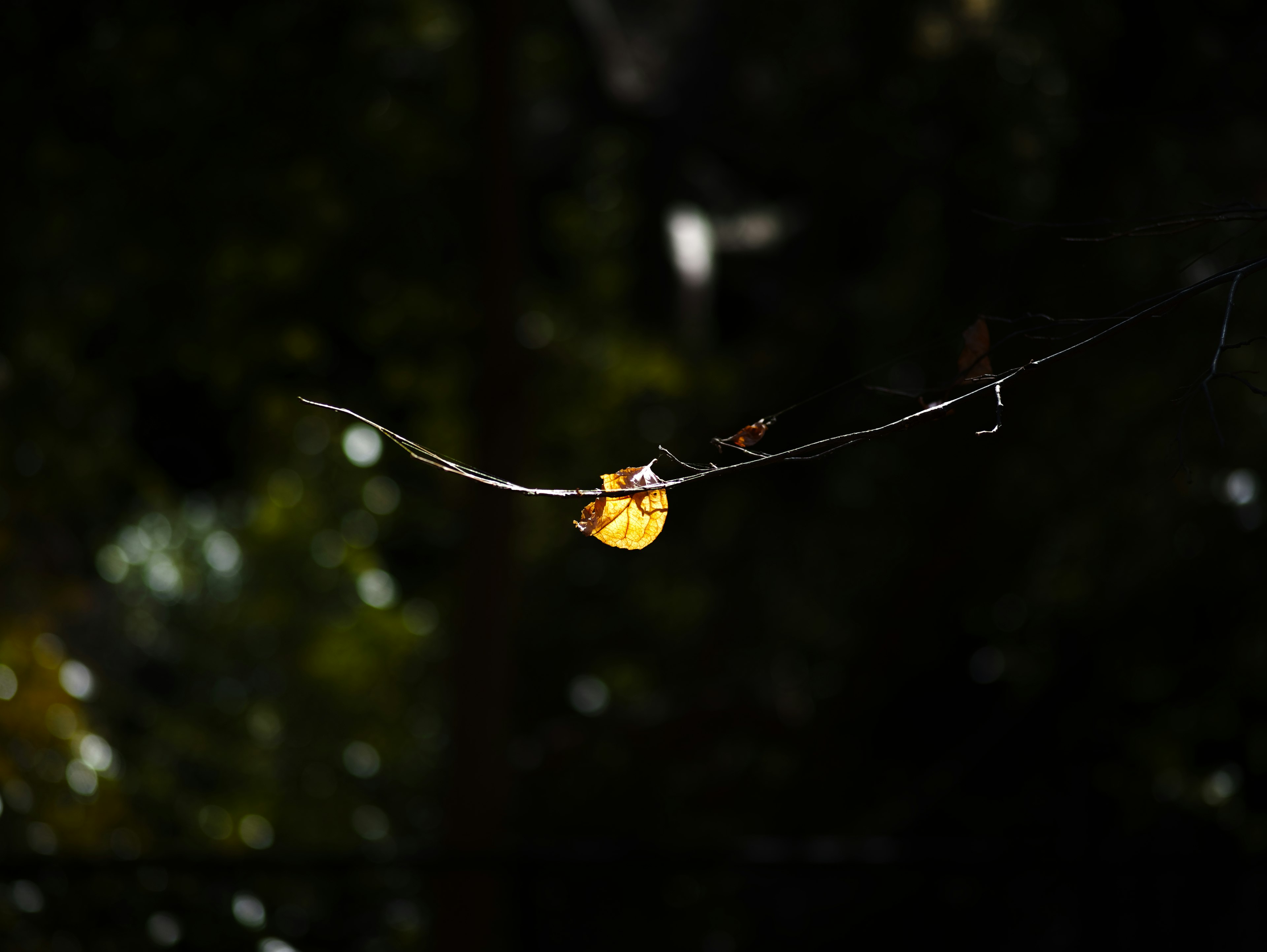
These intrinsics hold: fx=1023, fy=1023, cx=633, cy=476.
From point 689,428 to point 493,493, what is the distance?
7.00ft

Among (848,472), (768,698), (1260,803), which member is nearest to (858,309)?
(848,472)

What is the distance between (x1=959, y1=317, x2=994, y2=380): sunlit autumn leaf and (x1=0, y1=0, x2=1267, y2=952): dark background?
1.29m

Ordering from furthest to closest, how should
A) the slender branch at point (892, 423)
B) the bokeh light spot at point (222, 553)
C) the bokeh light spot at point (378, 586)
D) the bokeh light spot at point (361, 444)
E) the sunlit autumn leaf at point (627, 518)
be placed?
the bokeh light spot at point (222, 553)
the bokeh light spot at point (378, 586)
the bokeh light spot at point (361, 444)
the sunlit autumn leaf at point (627, 518)
the slender branch at point (892, 423)

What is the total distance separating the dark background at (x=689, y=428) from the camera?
3.42 metres

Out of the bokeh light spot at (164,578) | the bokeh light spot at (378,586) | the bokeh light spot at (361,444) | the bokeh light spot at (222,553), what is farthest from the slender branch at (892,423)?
the bokeh light spot at (164,578)

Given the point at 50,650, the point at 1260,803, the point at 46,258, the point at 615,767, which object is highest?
the point at 46,258

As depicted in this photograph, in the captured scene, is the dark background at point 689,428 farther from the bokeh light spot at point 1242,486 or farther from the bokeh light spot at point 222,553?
the bokeh light spot at point 222,553

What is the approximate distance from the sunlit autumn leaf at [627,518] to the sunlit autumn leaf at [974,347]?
0.36m

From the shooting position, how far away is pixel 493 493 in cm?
404

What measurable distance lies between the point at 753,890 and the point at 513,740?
5.41 ft

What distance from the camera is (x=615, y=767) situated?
5.39 metres

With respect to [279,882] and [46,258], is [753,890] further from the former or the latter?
[46,258]

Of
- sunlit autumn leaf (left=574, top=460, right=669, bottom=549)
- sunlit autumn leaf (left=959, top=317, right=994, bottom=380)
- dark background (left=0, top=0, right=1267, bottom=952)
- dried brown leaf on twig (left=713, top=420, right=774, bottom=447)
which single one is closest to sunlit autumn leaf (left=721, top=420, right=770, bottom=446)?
dried brown leaf on twig (left=713, top=420, right=774, bottom=447)

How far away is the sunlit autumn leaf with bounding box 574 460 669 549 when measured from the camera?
101cm
